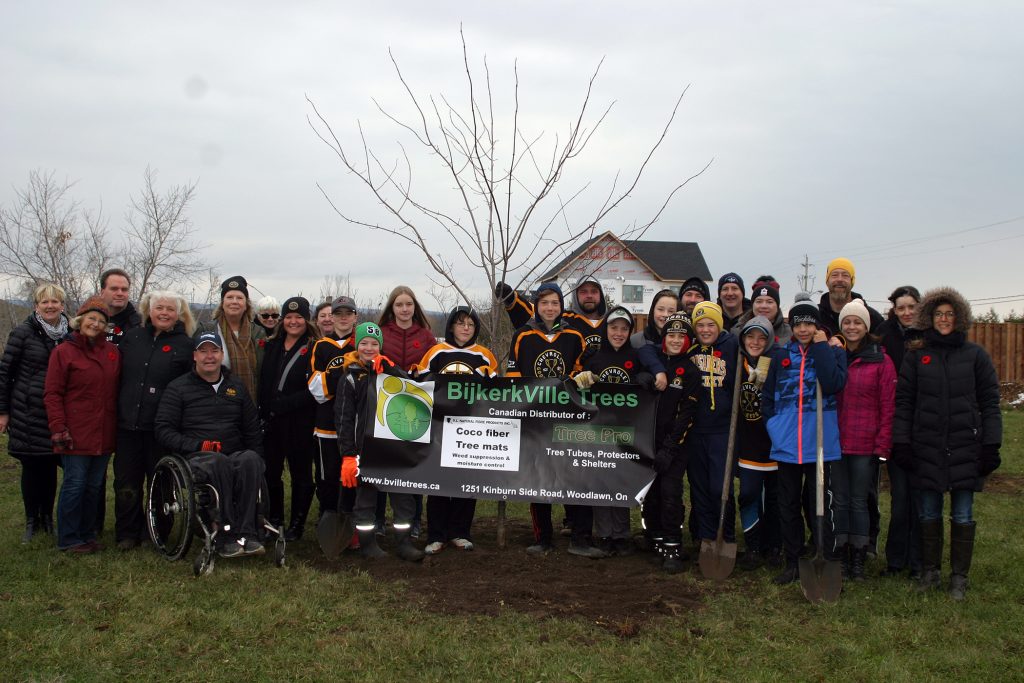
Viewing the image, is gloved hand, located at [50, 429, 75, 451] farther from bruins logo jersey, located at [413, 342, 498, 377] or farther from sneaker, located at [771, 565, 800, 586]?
sneaker, located at [771, 565, 800, 586]

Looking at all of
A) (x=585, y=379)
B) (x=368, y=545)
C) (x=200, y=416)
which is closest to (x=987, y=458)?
(x=585, y=379)

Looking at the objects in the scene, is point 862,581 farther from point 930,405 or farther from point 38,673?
point 38,673

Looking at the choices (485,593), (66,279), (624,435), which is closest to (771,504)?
(624,435)

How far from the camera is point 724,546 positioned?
586 centimetres

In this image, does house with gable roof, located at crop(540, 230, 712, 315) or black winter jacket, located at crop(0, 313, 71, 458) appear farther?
house with gable roof, located at crop(540, 230, 712, 315)

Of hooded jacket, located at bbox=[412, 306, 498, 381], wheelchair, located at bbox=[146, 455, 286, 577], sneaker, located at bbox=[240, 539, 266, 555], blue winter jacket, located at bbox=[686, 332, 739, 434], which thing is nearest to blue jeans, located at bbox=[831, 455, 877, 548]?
blue winter jacket, located at bbox=[686, 332, 739, 434]

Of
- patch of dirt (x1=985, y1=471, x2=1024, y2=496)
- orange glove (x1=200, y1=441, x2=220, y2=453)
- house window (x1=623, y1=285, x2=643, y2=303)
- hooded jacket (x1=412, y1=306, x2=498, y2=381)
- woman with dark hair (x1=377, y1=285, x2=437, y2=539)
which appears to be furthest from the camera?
house window (x1=623, y1=285, x2=643, y2=303)

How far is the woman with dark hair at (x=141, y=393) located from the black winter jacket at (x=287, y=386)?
65cm

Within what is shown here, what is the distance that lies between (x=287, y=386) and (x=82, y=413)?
154 cm

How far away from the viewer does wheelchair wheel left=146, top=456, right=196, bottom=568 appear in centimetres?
562

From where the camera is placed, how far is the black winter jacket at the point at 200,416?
6.03m

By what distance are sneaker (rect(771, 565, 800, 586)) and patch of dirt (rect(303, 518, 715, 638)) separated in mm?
503

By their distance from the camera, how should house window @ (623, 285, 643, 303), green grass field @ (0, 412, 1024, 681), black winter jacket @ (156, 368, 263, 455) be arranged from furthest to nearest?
house window @ (623, 285, 643, 303)
black winter jacket @ (156, 368, 263, 455)
green grass field @ (0, 412, 1024, 681)

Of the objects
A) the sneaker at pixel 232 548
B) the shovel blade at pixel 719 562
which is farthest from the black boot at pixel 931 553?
the sneaker at pixel 232 548
